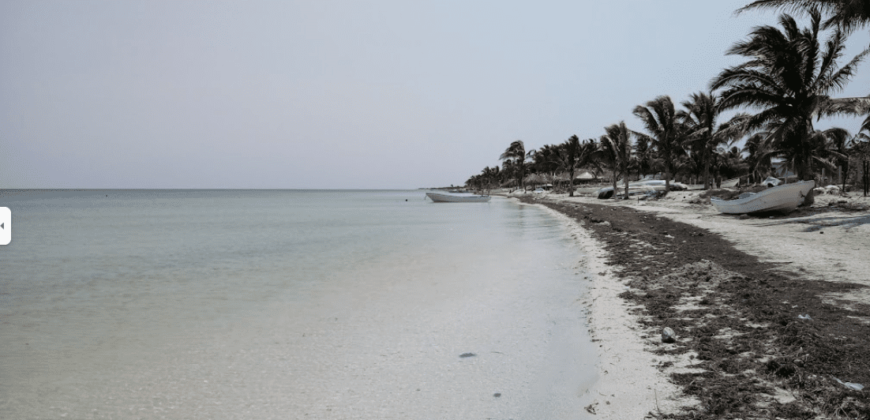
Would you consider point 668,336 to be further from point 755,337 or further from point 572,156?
point 572,156

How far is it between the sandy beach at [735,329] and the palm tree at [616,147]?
127 ft

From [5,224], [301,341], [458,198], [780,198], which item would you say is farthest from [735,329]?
[458,198]

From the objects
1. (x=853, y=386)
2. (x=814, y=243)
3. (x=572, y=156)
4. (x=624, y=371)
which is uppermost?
(x=572, y=156)

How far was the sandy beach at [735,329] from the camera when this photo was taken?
11.4 feet

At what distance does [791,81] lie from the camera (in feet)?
63.7

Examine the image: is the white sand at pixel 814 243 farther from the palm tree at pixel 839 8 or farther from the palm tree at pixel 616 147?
the palm tree at pixel 616 147

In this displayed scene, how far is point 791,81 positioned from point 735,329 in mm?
19700

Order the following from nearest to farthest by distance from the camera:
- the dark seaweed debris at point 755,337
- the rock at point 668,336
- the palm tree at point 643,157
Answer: the dark seaweed debris at point 755,337 → the rock at point 668,336 → the palm tree at point 643,157

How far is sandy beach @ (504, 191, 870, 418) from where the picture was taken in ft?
11.4

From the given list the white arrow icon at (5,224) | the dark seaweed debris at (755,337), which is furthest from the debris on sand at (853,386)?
the white arrow icon at (5,224)

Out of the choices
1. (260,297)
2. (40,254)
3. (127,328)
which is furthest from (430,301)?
(40,254)

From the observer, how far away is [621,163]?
1956 inches

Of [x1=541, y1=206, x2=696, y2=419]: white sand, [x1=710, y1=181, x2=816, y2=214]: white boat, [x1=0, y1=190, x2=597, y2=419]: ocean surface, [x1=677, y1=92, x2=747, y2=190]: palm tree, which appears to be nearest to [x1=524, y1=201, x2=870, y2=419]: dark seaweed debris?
[x1=541, y1=206, x2=696, y2=419]: white sand

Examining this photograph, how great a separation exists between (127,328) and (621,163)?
4990 centimetres
